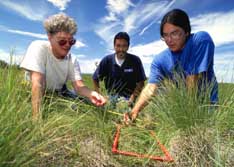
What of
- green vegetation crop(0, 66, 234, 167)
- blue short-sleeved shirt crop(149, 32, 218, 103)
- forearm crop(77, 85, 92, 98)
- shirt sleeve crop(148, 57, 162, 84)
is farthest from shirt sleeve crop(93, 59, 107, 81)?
green vegetation crop(0, 66, 234, 167)

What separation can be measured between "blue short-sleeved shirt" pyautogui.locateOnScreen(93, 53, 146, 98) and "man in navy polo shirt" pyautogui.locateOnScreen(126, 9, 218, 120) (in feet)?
7.37

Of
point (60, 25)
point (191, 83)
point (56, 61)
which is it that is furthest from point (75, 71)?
point (191, 83)

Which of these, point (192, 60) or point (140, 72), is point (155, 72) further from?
point (140, 72)

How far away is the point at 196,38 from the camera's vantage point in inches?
161

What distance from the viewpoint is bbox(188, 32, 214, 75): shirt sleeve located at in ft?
13.0

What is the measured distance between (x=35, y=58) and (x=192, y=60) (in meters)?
1.60

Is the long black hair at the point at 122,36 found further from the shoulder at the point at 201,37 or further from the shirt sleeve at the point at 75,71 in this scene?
the shoulder at the point at 201,37

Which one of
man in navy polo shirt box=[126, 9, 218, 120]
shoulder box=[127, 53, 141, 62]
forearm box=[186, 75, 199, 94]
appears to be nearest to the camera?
forearm box=[186, 75, 199, 94]

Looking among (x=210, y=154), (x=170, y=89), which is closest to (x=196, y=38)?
(x=170, y=89)

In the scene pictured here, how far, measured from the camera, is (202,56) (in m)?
4.00

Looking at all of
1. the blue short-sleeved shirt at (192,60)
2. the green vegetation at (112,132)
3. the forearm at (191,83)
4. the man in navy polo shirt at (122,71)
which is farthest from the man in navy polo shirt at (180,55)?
the man in navy polo shirt at (122,71)

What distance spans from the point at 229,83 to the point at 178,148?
112 centimetres

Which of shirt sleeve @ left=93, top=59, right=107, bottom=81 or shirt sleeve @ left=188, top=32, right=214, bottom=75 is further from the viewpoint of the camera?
shirt sleeve @ left=93, top=59, right=107, bottom=81

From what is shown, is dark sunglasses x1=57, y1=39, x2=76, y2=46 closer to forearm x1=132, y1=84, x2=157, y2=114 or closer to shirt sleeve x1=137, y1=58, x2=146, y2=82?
forearm x1=132, y1=84, x2=157, y2=114
